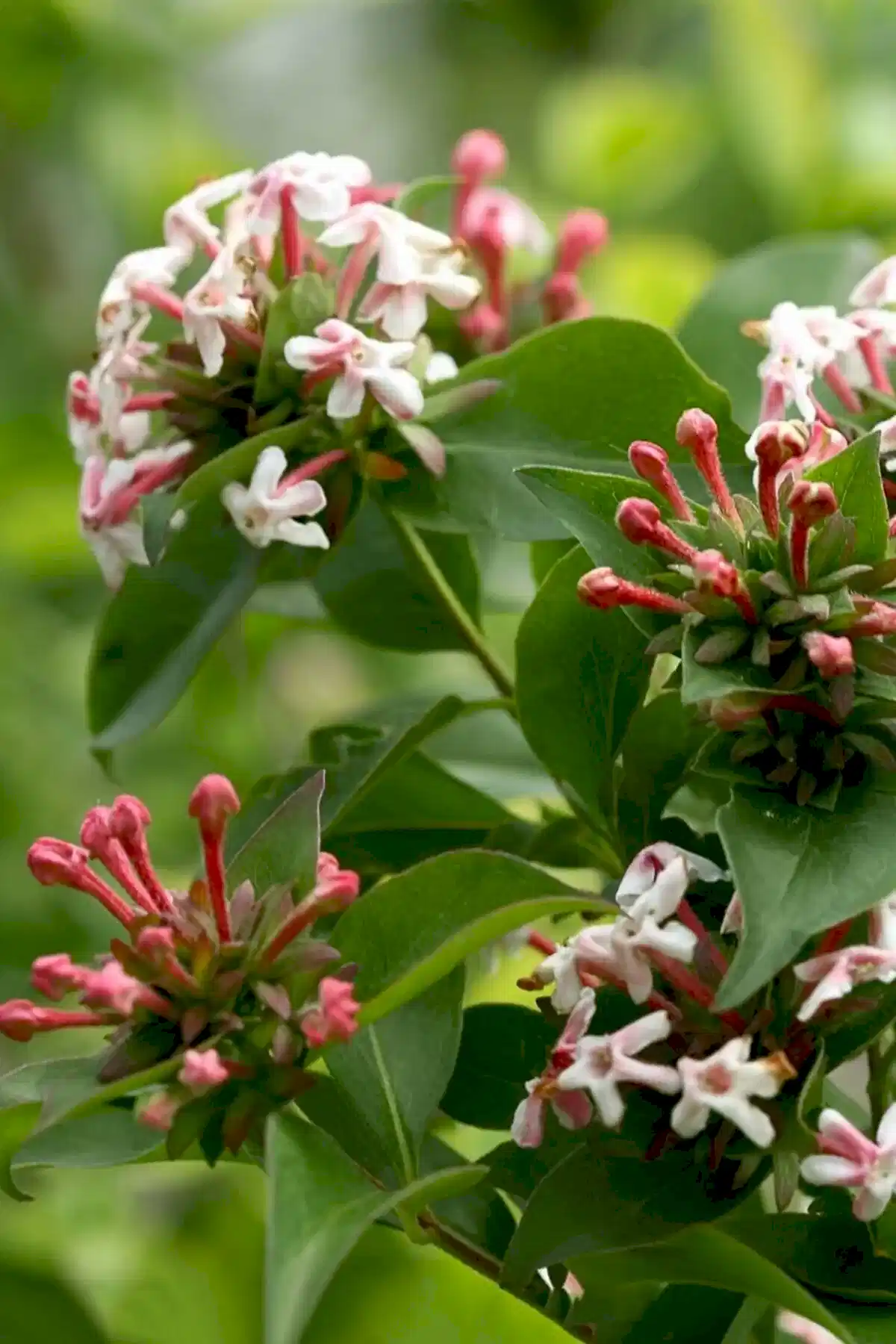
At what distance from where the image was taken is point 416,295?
49cm

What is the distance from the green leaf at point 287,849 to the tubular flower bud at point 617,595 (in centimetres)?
8

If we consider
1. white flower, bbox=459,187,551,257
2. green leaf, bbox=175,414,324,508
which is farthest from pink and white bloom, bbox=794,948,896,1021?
white flower, bbox=459,187,551,257

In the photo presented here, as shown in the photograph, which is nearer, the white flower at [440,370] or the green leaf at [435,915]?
the green leaf at [435,915]

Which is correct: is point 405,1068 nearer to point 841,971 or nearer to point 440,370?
point 841,971

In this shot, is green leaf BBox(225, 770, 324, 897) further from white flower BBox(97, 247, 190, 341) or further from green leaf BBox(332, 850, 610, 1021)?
white flower BBox(97, 247, 190, 341)

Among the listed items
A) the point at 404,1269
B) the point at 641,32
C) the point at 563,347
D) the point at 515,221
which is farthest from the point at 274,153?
the point at 404,1269

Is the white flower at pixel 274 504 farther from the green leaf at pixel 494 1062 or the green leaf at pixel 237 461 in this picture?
the green leaf at pixel 494 1062

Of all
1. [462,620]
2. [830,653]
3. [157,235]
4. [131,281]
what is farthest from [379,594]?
[157,235]

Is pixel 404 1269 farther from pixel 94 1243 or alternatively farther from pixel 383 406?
pixel 94 1243

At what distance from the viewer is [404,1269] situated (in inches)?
16.8

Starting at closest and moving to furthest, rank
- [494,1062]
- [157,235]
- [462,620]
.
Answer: [494,1062] → [462,620] → [157,235]

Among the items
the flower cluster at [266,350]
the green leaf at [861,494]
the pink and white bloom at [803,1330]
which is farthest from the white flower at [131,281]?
the pink and white bloom at [803,1330]

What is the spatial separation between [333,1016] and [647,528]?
0.14 m

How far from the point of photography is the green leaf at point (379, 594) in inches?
23.6
